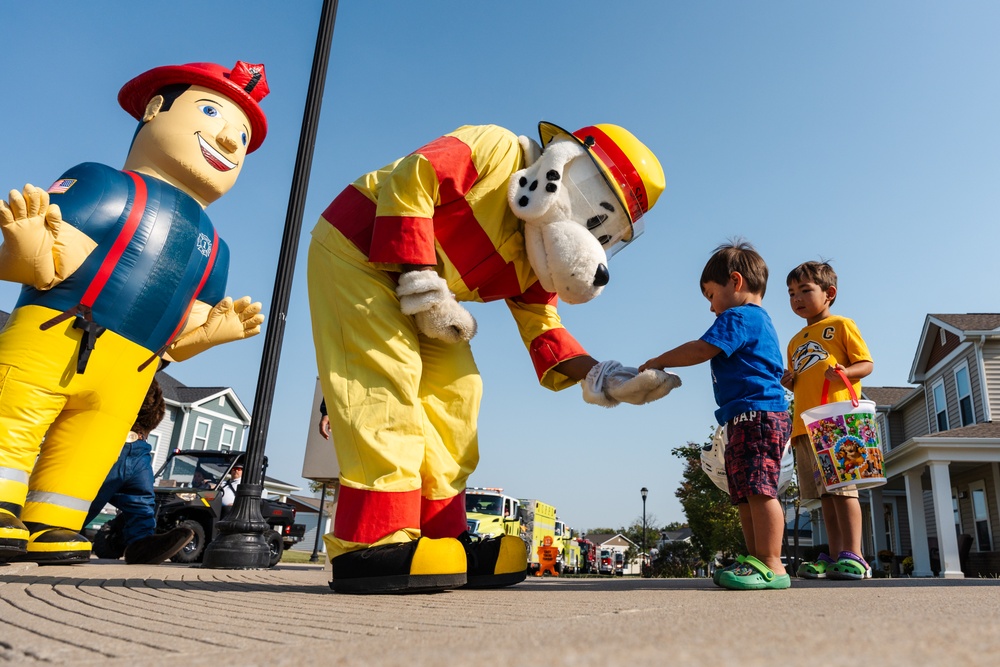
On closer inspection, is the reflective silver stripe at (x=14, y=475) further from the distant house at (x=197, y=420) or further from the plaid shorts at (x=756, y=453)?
the distant house at (x=197, y=420)

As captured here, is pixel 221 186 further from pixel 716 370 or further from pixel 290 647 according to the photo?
pixel 290 647

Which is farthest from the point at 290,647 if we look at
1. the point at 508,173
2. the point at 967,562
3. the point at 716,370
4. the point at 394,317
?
the point at 967,562

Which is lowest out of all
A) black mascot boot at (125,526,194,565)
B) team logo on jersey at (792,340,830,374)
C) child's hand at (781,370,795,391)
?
black mascot boot at (125,526,194,565)

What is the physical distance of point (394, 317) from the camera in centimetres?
261

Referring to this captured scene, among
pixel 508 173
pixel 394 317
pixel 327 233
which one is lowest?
pixel 394 317

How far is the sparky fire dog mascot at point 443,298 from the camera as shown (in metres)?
2.34

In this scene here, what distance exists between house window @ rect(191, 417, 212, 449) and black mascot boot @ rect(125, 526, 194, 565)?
21.2 meters

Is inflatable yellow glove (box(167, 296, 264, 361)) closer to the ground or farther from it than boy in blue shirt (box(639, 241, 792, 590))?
farther from it

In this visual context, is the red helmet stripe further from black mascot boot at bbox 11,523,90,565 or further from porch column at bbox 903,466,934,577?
porch column at bbox 903,466,934,577


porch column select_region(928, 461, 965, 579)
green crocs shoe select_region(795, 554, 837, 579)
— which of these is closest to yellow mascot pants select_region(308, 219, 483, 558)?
green crocs shoe select_region(795, 554, 837, 579)

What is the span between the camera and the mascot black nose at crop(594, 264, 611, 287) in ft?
9.32

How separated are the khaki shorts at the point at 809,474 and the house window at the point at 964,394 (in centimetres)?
1442

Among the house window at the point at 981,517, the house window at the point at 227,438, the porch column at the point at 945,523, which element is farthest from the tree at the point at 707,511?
the house window at the point at 227,438

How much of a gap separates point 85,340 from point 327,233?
5.65 ft
